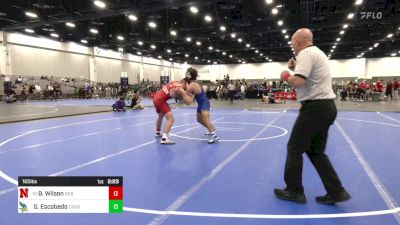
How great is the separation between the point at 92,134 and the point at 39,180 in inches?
265

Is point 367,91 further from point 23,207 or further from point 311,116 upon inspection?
point 23,207

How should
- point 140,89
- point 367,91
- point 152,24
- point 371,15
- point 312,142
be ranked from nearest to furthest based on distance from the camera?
point 312,142 → point 371,15 → point 367,91 → point 152,24 → point 140,89

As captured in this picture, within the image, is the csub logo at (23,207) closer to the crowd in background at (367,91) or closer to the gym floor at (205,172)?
the gym floor at (205,172)

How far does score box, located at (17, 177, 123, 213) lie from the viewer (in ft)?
6.17

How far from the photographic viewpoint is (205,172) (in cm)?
465

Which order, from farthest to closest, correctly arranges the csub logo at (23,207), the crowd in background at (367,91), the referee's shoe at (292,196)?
1. the crowd in background at (367,91)
2. the referee's shoe at (292,196)
3. the csub logo at (23,207)

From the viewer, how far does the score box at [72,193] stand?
1881 millimetres

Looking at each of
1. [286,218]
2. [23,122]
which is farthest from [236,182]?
[23,122]

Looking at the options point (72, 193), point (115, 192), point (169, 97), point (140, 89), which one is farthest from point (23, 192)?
point (140, 89)

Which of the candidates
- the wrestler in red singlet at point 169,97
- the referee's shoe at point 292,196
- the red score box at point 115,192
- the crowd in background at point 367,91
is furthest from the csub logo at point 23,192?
the crowd in background at point 367,91

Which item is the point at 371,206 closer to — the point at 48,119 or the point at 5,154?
the point at 5,154

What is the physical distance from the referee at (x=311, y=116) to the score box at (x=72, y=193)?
2.03m

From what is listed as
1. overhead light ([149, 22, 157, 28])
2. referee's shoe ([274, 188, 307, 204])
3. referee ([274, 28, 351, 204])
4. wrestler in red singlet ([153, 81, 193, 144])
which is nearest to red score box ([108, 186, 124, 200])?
referee ([274, 28, 351, 204])

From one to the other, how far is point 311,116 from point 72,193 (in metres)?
2.35
